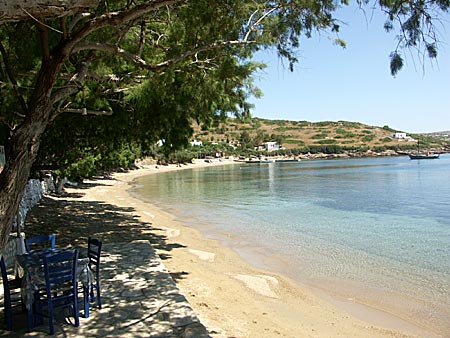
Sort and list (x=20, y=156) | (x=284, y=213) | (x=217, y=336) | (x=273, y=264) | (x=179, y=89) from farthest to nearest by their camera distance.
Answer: (x=284, y=213) < (x=273, y=264) < (x=179, y=89) < (x=217, y=336) < (x=20, y=156)

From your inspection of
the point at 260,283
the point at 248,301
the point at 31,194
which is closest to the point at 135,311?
the point at 248,301

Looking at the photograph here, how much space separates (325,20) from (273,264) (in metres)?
6.06

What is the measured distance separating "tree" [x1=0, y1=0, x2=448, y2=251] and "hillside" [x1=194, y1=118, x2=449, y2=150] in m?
127

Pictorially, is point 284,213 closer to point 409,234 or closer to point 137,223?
point 409,234

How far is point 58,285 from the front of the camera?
4277 mm

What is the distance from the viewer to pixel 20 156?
4.13 metres

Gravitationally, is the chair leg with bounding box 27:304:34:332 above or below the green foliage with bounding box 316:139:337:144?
below

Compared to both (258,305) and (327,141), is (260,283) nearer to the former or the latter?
(258,305)

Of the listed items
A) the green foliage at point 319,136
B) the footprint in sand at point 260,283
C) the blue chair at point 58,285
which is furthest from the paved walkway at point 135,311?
the green foliage at point 319,136

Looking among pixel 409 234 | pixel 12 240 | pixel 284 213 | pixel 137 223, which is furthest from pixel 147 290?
pixel 284 213

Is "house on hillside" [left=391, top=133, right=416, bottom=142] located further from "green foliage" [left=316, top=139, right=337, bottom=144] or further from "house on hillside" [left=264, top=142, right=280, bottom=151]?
"house on hillside" [left=264, top=142, right=280, bottom=151]

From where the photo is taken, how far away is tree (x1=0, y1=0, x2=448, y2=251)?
14.0ft

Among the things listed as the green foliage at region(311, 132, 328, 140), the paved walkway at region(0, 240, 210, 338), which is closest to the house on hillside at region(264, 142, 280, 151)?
the green foliage at region(311, 132, 328, 140)

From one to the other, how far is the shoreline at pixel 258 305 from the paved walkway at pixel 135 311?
1.83ft
